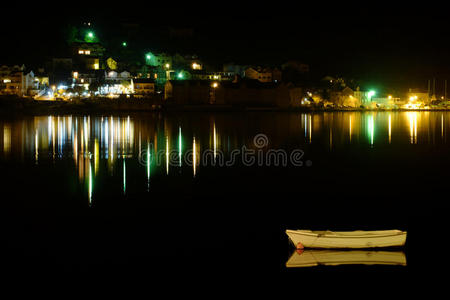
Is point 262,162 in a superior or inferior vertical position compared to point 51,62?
inferior

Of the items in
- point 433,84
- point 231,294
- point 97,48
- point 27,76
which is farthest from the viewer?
point 433,84

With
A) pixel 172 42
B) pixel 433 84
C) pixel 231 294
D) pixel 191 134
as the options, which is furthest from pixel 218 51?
pixel 231 294

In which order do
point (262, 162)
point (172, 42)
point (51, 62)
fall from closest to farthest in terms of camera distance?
point (262, 162) < point (51, 62) < point (172, 42)

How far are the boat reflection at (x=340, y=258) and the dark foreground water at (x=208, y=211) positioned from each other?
11 cm

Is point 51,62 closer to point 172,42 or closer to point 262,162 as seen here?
point 172,42

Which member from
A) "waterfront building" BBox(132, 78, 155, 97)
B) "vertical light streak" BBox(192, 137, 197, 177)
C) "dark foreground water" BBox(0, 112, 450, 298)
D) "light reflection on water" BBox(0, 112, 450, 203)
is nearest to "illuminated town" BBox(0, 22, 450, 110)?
"waterfront building" BBox(132, 78, 155, 97)

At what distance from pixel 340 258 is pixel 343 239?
0.25 metres

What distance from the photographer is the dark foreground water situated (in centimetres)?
627

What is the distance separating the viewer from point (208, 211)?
30.1 feet

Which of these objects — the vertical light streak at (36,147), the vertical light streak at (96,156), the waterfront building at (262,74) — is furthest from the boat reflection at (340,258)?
the waterfront building at (262,74)

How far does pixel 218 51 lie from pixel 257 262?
54.6 meters

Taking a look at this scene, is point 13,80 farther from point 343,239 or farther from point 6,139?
point 343,239

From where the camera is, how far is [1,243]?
718cm

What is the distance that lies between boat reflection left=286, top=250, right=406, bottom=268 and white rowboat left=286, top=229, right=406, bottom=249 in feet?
0.31
